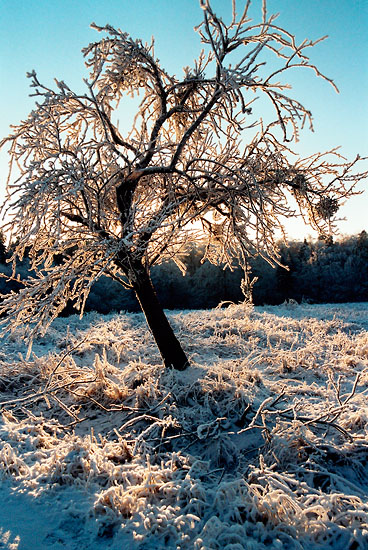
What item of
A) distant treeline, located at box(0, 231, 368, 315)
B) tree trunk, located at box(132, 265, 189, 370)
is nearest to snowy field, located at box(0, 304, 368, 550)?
tree trunk, located at box(132, 265, 189, 370)

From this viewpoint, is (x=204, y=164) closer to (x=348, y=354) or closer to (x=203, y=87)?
(x=203, y=87)

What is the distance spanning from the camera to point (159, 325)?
17.9 feet

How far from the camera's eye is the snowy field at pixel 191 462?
226 cm

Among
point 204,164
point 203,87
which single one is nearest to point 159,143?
point 204,164

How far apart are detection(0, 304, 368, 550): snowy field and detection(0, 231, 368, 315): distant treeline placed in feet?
64.8

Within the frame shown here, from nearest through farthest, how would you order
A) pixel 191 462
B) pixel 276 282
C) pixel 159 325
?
1. pixel 191 462
2. pixel 159 325
3. pixel 276 282

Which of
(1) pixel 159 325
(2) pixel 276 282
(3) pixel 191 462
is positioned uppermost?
(2) pixel 276 282

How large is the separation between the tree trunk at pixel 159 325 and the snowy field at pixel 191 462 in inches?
10.3

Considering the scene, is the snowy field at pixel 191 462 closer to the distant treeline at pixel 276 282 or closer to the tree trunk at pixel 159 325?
the tree trunk at pixel 159 325

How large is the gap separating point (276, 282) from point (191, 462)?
24152mm

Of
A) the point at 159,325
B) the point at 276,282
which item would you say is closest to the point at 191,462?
the point at 159,325

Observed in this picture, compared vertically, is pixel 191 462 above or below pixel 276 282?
below

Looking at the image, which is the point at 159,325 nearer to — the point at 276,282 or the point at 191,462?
the point at 191,462

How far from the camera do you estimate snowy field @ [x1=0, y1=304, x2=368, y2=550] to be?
2258 mm
